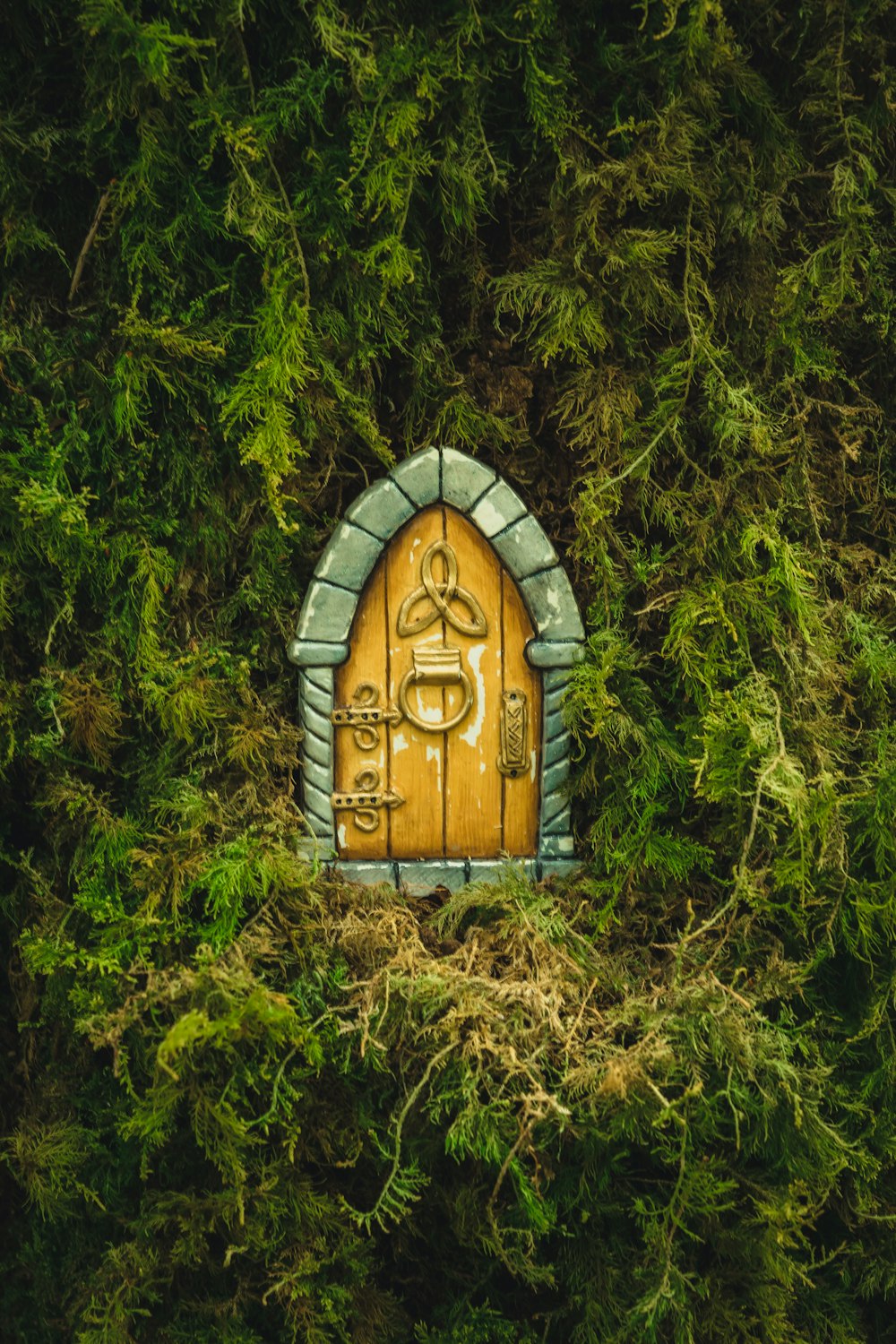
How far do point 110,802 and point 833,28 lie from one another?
2.43 meters

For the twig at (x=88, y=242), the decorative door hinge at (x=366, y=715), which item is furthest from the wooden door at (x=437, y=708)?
the twig at (x=88, y=242)

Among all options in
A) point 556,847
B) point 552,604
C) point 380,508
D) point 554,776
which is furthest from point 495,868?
point 380,508

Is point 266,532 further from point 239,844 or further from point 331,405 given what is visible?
point 239,844

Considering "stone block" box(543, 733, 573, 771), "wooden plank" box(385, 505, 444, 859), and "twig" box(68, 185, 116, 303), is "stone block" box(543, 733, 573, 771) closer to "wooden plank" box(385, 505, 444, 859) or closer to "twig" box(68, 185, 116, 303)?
"wooden plank" box(385, 505, 444, 859)

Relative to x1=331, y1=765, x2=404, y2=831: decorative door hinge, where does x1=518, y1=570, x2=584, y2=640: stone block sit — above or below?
above

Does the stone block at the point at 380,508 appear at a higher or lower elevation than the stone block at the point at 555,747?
higher

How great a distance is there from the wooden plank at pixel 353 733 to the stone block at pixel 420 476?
0.60 feet

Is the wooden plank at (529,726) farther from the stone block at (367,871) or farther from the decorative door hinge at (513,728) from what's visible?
the stone block at (367,871)

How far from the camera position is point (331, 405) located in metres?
2.39

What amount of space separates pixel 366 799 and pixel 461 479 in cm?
77

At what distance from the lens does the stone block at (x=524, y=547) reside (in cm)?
243

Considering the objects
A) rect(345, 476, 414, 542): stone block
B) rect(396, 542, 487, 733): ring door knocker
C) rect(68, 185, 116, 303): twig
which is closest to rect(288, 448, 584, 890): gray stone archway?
rect(345, 476, 414, 542): stone block

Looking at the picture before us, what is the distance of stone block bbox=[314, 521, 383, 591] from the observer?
2398 mm

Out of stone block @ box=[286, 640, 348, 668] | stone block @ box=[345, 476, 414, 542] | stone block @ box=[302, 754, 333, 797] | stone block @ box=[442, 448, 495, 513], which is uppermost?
stone block @ box=[442, 448, 495, 513]
